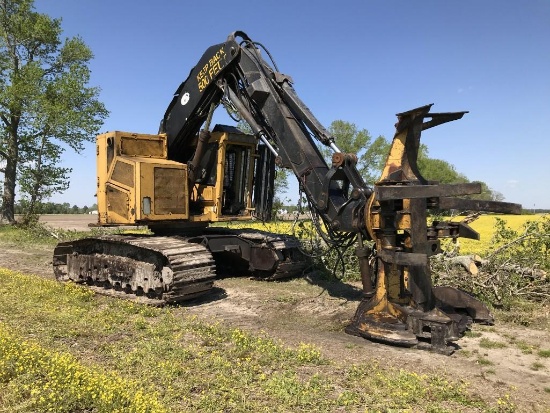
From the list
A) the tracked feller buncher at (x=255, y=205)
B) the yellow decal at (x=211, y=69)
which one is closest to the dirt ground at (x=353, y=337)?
the tracked feller buncher at (x=255, y=205)

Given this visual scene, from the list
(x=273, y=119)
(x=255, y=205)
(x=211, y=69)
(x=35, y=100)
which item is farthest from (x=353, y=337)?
(x=35, y=100)

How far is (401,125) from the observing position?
6.02m

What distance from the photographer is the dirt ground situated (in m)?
4.55

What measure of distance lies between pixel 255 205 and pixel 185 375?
567cm

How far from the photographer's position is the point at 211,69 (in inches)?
347

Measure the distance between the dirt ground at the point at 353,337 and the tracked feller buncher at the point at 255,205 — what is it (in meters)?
0.29

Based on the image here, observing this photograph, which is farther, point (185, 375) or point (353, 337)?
point (353, 337)

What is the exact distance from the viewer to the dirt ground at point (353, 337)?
455 cm

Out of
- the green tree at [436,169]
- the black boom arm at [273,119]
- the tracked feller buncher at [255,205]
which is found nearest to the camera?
the tracked feller buncher at [255,205]

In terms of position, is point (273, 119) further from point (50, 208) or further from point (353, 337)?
point (50, 208)

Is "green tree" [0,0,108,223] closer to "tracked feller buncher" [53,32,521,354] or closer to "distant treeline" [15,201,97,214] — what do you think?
"distant treeline" [15,201,97,214]

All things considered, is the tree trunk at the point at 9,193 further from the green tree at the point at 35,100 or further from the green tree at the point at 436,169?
the green tree at the point at 436,169

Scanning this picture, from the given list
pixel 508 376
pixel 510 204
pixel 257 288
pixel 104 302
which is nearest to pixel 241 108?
pixel 257 288

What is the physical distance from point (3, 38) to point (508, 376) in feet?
98.1
